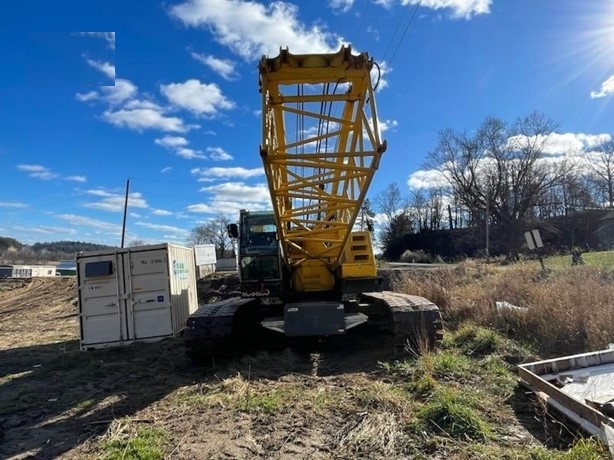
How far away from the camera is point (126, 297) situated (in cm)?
1154

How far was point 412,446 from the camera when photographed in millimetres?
4328

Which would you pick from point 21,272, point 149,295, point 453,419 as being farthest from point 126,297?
point 21,272

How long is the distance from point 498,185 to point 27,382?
188ft

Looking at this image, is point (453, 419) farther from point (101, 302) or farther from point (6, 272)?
point (6, 272)

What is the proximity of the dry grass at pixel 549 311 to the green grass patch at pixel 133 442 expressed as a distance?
5.74 m

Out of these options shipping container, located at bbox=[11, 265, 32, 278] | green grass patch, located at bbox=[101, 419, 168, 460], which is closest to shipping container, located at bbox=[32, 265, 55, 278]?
shipping container, located at bbox=[11, 265, 32, 278]

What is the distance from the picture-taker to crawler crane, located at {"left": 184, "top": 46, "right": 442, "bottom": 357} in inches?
259

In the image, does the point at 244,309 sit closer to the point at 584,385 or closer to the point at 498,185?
the point at 584,385

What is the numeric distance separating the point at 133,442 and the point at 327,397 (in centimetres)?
225

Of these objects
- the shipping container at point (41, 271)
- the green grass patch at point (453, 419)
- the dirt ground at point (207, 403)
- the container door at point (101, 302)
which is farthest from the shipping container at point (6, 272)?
the green grass patch at point (453, 419)

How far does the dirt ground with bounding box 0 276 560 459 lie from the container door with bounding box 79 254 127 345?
1.13 metres

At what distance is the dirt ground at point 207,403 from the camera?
15.1ft

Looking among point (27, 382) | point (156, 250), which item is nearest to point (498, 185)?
point (156, 250)

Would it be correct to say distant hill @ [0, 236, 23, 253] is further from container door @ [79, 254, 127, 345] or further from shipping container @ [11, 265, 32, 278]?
container door @ [79, 254, 127, 345]
